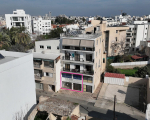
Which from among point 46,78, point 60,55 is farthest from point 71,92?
point 60,55

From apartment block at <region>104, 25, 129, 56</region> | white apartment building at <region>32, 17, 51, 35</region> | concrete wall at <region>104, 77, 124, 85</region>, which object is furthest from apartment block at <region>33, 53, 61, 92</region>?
white apartment building at <region>32, 17, 51, 35</region>

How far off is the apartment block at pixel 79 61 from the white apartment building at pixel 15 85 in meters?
9.31

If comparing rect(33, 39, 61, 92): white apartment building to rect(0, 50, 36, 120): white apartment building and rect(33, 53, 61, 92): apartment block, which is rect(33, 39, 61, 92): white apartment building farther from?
rect(0, 50, 36, 120): white apartment building

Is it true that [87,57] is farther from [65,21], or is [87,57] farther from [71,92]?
[65,21]

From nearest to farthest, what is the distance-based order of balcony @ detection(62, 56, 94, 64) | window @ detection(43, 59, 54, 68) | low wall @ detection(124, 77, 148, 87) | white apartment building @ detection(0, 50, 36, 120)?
1. white apartment building @ detection(0, 50, 36, 120)
2. balcony @ detection(62, 56, 94, 64)
3. window @ detection(43, 59, 54, 68)
4. low wall @ detection(124, 77, 148, 87)

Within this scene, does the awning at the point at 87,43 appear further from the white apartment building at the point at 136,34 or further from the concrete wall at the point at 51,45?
the white apartment building at the point at 136,34

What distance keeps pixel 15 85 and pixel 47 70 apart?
10.8m

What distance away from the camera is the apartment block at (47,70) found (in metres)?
25.1

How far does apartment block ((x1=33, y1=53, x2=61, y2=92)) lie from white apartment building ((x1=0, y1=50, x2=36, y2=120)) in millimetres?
7603

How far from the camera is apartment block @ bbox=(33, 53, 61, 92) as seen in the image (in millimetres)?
25109

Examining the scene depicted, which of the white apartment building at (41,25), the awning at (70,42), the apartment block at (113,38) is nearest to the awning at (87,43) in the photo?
the awning at (70,42)

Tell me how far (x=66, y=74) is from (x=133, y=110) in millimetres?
12299

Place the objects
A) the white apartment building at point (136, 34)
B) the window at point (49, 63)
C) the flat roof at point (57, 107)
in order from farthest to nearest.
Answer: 1. the white apartment building at point (136, 34)
2. the window at point (49, 63)
3. the flat roof at point (57, 107)

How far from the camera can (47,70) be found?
1008 inches
